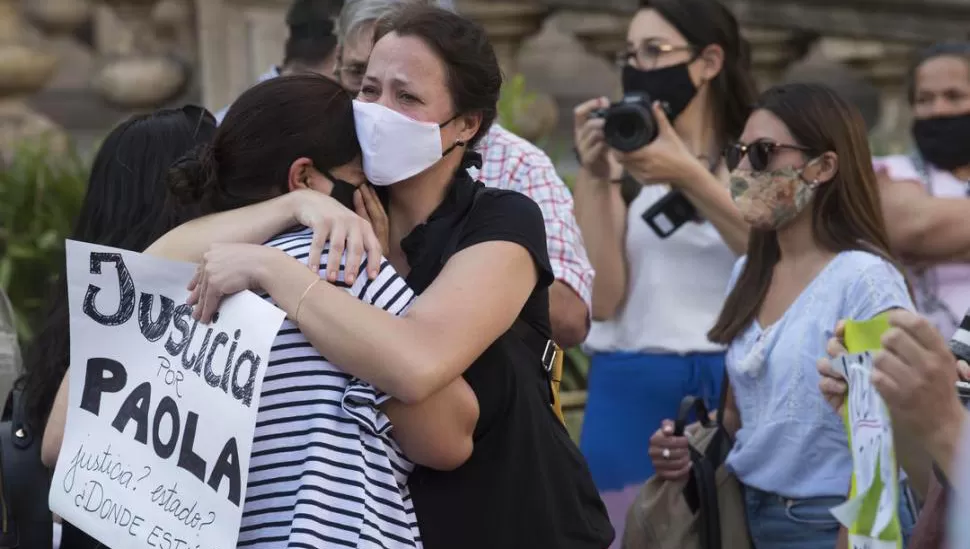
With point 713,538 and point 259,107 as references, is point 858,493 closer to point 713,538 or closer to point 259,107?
point 713,538

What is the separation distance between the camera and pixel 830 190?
151 inches

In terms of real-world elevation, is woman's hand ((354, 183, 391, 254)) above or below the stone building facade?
above

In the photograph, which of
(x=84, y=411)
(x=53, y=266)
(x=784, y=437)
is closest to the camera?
(x=84, y=411)

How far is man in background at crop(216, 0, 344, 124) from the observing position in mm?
4625

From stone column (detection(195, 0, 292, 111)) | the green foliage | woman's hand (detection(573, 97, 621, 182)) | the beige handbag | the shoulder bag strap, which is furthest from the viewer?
stone column (detection(195, 0, 292, 111))

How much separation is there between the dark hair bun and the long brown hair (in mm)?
1477

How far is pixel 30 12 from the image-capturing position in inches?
332

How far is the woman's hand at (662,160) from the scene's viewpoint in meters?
4.36

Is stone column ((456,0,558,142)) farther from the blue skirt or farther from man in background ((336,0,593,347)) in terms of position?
man in background ((336,0,593,347))

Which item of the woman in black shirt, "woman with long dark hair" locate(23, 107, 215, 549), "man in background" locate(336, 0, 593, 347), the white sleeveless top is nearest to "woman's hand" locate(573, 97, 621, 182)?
the white sleeveless top

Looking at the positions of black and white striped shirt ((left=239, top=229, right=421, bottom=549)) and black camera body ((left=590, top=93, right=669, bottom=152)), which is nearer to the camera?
black and white striped shirt ((left=239, top=229, right=421, bottom=549))

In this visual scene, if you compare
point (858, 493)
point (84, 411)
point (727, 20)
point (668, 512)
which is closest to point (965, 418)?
point (858, 493)

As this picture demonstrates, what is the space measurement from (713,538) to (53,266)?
3688 mm

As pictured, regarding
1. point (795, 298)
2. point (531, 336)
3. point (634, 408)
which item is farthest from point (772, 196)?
point (531, 336)
